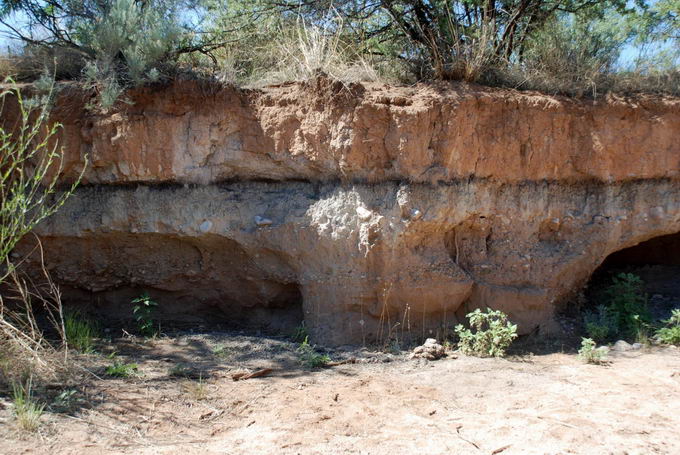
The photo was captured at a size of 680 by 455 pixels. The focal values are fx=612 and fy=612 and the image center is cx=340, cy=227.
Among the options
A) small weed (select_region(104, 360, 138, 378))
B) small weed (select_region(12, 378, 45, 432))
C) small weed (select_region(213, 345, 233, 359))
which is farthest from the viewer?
small weed (select_region(213, 345, 233, 359))

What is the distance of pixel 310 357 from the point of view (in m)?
5.26

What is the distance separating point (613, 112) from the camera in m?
6.11

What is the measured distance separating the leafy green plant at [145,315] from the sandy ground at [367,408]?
0.57 m

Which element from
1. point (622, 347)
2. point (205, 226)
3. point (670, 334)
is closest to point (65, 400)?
point (205, 226)

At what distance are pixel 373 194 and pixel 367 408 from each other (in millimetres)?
2196

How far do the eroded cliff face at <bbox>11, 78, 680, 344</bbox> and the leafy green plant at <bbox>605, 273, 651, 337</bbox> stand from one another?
18.9 inches

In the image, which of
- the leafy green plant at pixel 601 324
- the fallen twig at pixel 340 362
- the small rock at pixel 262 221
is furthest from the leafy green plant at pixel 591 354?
the small rock at pixel 262 221

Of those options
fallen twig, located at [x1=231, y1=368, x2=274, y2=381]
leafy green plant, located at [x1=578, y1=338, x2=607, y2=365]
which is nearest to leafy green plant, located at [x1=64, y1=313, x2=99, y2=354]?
fallen twig, located at [x1=231, y1=368, x2=274, y2=381]

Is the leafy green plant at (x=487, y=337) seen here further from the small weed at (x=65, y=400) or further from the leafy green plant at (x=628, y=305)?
the small weed at (x=65, y=400)

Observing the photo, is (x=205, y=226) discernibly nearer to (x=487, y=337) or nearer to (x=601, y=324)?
(x=487, y=337)

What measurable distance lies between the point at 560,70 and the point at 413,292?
2747 mm

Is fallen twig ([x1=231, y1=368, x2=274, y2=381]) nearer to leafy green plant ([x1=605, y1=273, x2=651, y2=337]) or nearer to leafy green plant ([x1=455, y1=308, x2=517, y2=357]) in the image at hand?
leafy green plant ([x1=455, y1=308, x2=517, y2=357])

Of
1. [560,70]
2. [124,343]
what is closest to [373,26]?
[560,70]

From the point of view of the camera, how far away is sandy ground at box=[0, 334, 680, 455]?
12.2ft
